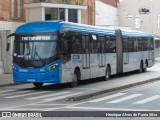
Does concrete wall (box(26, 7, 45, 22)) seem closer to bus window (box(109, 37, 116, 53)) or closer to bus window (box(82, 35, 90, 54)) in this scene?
bus window (box(109, 37, 116, 53))

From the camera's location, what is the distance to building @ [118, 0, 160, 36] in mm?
92625

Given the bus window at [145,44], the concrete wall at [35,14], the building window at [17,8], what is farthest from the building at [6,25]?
the bus window at [145,44]

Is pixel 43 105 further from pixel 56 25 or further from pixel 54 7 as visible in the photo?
pixel 54 7

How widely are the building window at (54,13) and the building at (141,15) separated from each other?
51320 mm

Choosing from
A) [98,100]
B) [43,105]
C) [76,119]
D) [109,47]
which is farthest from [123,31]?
[76,119]

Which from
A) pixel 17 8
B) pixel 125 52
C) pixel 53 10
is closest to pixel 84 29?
pixel 125 52

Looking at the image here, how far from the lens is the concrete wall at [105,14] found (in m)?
77.7

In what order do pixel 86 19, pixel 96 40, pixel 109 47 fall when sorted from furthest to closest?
1. pixel 86 19
2. pixel 109 47
3. pixel 96 40

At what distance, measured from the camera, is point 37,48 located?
22281 millimetres

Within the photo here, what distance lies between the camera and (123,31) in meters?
32.7

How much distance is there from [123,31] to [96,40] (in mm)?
5941

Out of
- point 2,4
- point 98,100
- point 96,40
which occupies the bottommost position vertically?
point 98,100

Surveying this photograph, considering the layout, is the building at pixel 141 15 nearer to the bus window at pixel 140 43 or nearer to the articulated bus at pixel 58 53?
the bus window at pixel 140 43

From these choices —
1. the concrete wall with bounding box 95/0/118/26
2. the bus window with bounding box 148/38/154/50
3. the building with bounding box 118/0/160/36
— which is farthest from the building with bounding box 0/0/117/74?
the building with bounding box 118/0/160/36
